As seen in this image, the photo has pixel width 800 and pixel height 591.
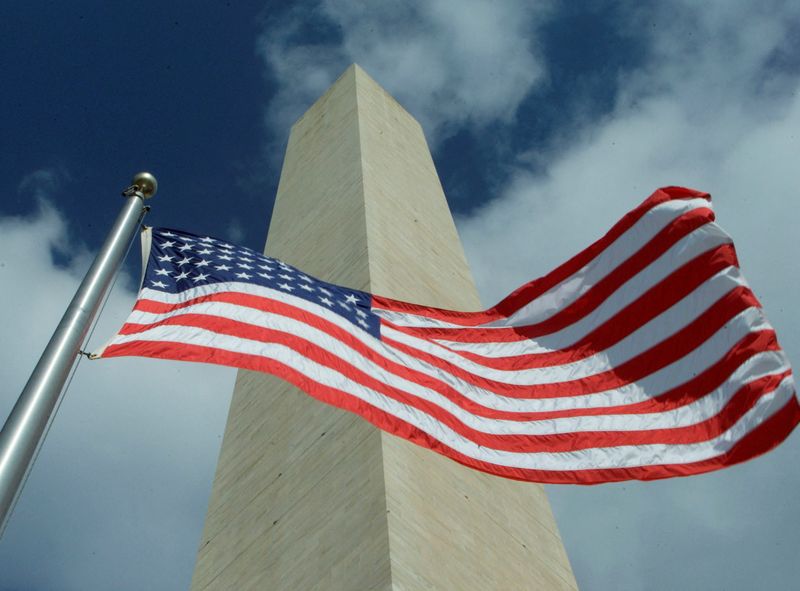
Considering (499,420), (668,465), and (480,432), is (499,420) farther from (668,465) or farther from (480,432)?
(668,465)

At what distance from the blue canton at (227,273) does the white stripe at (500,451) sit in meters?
0.77

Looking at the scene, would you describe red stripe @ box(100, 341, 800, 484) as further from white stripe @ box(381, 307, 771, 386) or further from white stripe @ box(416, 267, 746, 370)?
white stripe @ box(416, 267, 746, 370)

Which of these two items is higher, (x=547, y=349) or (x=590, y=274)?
(x=590, y=274)

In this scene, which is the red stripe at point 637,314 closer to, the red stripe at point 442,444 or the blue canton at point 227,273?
the blue canton at point 227,273

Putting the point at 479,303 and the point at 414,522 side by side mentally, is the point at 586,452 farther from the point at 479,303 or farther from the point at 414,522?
the point at 479,303

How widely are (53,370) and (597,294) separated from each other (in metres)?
5.25

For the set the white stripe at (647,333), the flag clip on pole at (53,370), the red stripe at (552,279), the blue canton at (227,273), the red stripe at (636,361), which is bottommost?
the flag clip on pole at (53,370)

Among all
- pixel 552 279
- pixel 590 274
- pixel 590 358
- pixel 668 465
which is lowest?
pixel 668 465

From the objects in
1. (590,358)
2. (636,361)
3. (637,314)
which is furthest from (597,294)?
(636,361)

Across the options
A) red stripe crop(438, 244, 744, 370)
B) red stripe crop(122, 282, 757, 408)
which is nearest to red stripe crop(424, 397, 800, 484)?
red stripe crop(122, 282, 757, 408)

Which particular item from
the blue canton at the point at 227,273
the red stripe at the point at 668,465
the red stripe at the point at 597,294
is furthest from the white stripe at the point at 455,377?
the red stripe at the point at 668,465

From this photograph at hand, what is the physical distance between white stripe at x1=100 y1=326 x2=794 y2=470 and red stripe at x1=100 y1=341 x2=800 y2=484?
6cm

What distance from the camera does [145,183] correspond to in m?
8.74

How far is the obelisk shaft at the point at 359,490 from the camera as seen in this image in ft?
32.9
